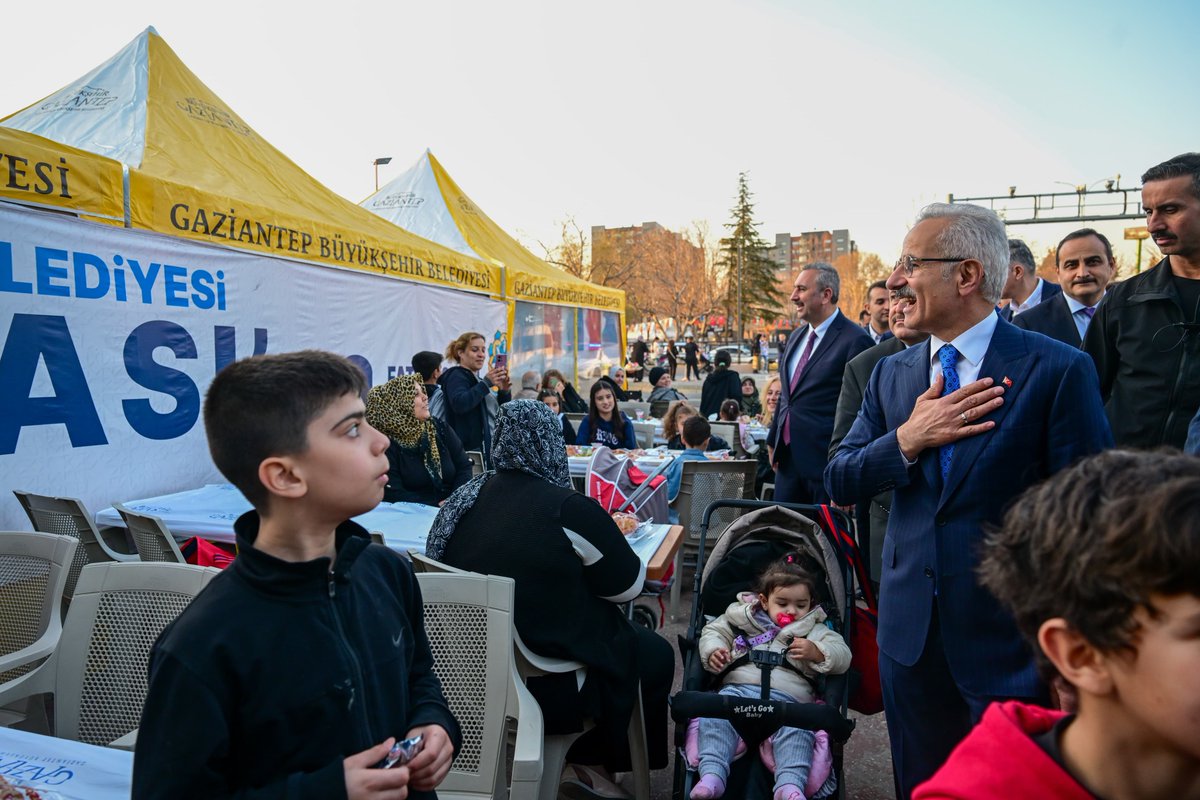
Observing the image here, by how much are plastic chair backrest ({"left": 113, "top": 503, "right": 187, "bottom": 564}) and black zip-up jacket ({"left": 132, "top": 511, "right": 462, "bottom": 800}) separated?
102 inches

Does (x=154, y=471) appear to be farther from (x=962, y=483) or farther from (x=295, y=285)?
(x=962, y=483)

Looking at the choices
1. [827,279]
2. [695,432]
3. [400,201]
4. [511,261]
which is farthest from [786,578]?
[400,201]

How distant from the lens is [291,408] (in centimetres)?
147

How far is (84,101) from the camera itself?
23.1 feet

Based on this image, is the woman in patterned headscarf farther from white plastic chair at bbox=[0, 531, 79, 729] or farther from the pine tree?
the pine tree

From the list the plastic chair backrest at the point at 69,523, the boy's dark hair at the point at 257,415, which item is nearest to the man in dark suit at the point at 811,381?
the boy's dark hair at the point at 257,415

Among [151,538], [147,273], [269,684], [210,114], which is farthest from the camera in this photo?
[210,114]

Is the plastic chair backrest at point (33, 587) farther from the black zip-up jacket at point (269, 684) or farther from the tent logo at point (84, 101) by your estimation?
the tent logo at point (84, 101)

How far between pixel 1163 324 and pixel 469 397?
5.53 meters

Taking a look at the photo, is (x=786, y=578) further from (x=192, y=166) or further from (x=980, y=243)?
(x=192, y=166)

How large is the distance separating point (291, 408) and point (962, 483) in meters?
1.67

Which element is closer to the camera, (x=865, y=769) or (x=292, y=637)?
(x=292, y=637)

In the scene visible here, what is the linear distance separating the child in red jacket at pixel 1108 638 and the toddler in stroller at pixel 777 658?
175 centimetres

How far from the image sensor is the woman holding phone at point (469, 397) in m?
7.02
